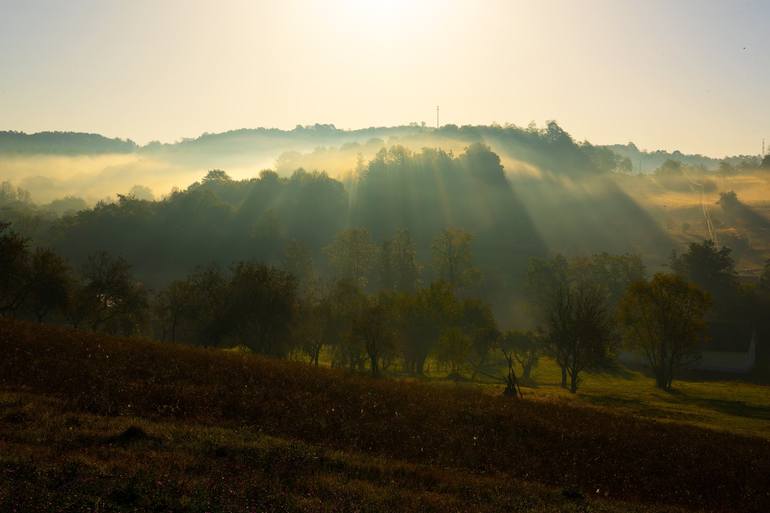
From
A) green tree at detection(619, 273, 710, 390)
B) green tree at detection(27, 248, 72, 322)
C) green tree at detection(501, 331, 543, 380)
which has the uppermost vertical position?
green tree at detection(27, 248, 72, 322)

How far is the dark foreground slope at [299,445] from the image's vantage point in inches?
602

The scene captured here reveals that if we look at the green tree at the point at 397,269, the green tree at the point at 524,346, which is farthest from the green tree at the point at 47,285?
the green tree at the point at 397,269

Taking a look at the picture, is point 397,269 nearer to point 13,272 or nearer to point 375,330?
point 375,330

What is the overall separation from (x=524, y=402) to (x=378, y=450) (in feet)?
66.6

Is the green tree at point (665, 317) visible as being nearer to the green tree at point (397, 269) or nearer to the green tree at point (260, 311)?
the green tree at point (260, 311)

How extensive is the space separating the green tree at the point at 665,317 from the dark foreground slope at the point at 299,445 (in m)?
49.7

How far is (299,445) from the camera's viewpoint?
21719 mm

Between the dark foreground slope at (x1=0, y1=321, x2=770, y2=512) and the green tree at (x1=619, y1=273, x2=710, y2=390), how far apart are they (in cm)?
4967

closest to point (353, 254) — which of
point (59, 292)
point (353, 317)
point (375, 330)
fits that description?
point (353, 317)

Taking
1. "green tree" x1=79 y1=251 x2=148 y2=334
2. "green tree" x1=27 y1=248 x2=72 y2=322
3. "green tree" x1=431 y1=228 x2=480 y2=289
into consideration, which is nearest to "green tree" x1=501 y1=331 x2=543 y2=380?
"green tree" x1=431 y1=228 x2=480 y2=289

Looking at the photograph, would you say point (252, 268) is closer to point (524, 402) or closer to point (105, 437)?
point (524, 402)

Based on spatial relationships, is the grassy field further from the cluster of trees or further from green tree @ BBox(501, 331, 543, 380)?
the cluster of trees

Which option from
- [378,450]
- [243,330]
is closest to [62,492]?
[378,450]

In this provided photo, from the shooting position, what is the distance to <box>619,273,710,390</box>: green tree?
8800 cm
